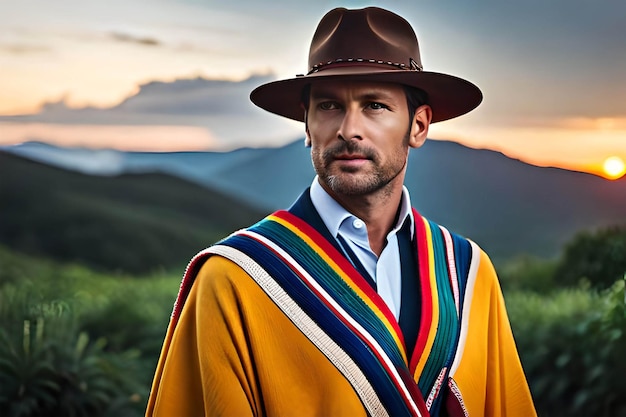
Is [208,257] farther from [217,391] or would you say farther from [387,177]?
[387,177]

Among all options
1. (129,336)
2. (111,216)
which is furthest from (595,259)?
(111,216)

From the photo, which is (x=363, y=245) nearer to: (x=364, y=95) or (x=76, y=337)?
(x=364, y=95)

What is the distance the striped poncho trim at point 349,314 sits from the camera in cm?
229

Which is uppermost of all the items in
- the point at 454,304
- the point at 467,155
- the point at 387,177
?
the point at 467,155

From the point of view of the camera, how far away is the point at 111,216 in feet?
18.8

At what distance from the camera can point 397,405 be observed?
7.48ft

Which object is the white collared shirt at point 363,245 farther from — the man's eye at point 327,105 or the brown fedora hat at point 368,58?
the brown fedora hat at point 368,58

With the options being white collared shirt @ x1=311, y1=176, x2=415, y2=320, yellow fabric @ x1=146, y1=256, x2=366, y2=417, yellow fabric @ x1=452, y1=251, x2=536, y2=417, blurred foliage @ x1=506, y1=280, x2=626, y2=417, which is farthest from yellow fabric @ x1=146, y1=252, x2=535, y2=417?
blurred foliage @ x1=506, y1=280, x2=626, y2=417

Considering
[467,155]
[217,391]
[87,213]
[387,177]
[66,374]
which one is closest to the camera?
[217,391]

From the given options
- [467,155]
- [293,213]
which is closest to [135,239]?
[467,155]

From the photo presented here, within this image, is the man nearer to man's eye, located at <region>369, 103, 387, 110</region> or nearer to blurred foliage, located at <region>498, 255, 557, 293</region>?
man's eye, located at <region>369, 103, 387, 110</region>

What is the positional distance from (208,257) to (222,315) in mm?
174

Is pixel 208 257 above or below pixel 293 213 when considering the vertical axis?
below

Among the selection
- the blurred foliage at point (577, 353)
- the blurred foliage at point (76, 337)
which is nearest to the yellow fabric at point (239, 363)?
the blurred foliage at point (76, 337)
